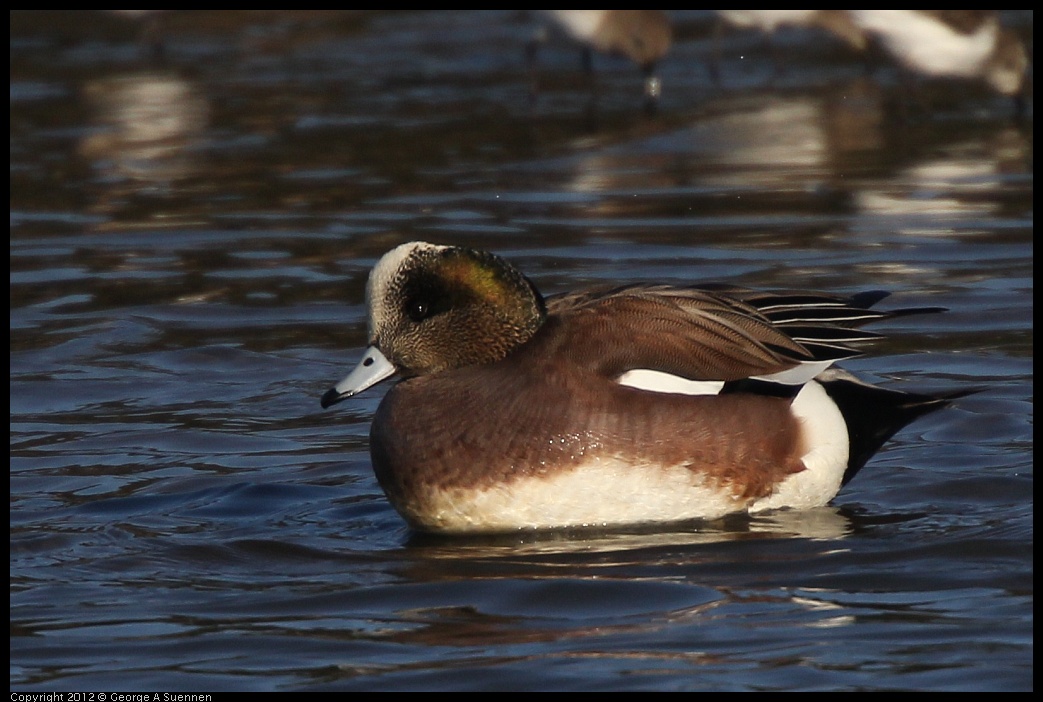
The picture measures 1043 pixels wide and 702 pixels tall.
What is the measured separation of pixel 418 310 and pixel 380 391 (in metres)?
1.79

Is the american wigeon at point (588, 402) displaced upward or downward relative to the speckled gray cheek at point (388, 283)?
downward

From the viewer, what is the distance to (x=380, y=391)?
6707mm

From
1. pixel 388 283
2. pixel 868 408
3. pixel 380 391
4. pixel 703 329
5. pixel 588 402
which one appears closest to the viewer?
pixel 588 402

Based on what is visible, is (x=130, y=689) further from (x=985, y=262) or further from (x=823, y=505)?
(x=985, y=262)

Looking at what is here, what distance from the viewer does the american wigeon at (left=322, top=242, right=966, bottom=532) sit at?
4801mm

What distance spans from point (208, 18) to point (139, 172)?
8.19 metres

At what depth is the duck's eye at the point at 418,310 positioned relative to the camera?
4.93 meters

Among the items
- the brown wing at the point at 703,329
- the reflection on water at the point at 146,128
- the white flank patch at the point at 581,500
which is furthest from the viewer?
the reflection on water at the point at 146,128

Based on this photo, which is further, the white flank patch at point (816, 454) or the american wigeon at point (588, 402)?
the white flank patch at point (816, 454)

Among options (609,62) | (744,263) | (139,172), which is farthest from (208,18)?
(744,263)

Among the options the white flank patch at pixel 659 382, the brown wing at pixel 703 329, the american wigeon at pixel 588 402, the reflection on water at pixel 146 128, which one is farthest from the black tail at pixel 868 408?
the reflection on water at pixel 146 128

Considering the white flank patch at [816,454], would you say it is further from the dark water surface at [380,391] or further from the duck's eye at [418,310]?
the duck's eye at [418,310]

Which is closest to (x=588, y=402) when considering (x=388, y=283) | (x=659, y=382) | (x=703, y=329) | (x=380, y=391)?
(x=659, y=382)

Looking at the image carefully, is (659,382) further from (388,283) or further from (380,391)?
(380,391)
